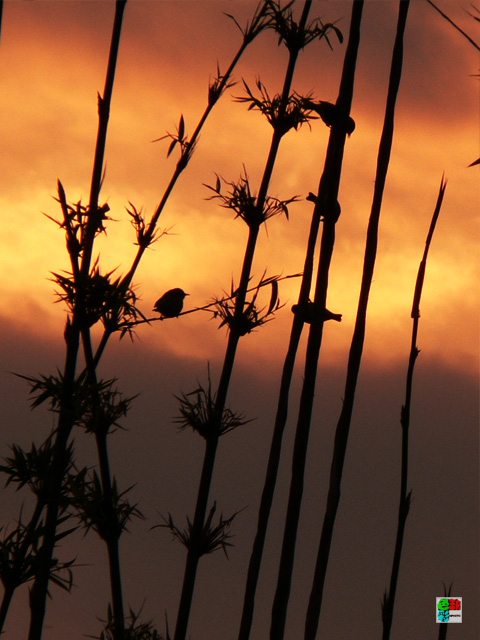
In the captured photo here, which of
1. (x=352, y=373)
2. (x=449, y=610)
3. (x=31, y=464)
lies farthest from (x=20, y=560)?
(x=449, y=610)

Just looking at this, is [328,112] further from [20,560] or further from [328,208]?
[20,560]

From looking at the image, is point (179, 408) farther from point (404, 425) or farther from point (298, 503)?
point (404, 425)

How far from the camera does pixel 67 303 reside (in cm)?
412

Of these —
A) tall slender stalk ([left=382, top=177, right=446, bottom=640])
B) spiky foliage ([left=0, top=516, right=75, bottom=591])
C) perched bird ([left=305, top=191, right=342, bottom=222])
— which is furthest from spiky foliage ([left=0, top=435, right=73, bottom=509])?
tall slender stalk ([left=382, top=177, right=446, bottom=640])

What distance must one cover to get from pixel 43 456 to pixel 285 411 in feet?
6.25

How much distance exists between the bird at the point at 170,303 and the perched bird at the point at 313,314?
74 centimetres

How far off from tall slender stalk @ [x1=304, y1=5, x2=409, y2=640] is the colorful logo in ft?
9.35

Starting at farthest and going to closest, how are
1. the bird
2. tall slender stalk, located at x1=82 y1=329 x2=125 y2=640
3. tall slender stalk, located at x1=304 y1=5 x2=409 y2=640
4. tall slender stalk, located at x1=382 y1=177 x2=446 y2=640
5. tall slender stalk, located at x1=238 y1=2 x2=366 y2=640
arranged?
tall slender stalk, located at x1=382 y1=177 x2=446 y2=640, tall slender stalk, located at x1=238 y1=2 x2=366 y2=640, tall slender stalk, located at x1=304 y1=5 x2=409 y2=640, the bird, tall slender stalk, located at x1=82 y1=329 x2=125 y2=640

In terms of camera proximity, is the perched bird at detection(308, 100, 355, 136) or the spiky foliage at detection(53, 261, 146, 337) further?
the perched bird at detection(308, 100, 355, 136)

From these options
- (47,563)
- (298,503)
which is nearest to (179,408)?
(298,503)

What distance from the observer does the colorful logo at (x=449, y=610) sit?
7445 mm

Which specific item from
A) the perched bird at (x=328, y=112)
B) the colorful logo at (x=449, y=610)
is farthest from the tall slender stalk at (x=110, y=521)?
the colorful logo at (x=449, y=610)

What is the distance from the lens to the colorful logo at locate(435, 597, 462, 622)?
7.44 meters

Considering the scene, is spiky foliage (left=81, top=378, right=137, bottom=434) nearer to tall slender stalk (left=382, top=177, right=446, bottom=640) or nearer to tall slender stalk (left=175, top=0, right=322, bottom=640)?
tall slender stalk (left=175, top=0, right=322, bottom=640)
